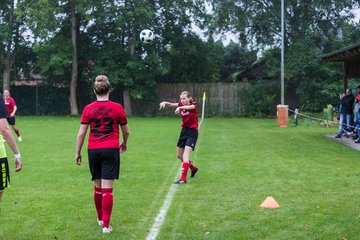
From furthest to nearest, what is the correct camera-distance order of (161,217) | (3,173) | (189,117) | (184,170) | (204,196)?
1. (189,117)
2. (184,170)
3. (204,196)
4. (161,217)
5. (3,173)

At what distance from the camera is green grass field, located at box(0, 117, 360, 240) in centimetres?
641

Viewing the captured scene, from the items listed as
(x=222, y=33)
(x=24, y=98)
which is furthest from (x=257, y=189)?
(x=24, y=98)

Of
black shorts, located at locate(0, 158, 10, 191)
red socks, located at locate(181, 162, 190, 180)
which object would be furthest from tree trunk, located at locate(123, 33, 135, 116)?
black shorts, located at locate(0, 158, 10, 191)

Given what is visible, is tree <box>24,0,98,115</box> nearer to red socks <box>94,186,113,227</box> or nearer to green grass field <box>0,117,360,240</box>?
green grass field <box>0,117,360,240</box>

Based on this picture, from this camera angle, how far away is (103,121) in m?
6.30

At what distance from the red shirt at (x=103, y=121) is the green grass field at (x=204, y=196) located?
1041 millimetres

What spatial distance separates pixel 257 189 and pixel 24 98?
3254cm

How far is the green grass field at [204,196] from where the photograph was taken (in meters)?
6.41

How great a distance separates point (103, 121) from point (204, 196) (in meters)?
2.72

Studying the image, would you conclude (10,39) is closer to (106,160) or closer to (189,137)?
(189,137)

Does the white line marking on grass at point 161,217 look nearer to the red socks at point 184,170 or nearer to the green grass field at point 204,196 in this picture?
the green grass field at point 204,196

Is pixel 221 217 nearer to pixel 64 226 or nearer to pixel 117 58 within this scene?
pixel 64 226

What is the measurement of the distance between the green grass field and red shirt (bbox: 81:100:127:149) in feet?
3.42

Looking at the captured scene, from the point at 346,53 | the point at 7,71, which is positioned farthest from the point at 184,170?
the point at 7,71
